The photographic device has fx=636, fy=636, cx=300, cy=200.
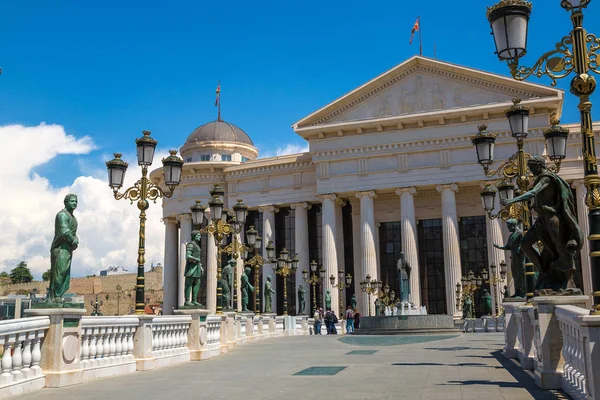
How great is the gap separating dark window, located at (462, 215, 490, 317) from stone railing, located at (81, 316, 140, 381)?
43558mm

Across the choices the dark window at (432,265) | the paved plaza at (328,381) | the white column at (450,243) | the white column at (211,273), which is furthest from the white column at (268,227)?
the paved plaza at (328,381)

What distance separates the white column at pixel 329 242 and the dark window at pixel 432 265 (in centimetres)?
793

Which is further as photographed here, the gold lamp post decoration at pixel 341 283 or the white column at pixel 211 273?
the white column at pixel 211 273

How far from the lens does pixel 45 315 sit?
446 inches

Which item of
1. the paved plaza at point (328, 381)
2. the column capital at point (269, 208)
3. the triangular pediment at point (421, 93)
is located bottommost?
the paved plaza at point (328, 381)

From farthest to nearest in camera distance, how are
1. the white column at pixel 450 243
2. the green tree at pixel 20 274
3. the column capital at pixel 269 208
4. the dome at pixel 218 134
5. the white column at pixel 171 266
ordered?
the green tree at pixel 20 274, the dome at pixel 218 134, the white column at pixel 171 266, the column capital at pixel 269 208, the white column at pixel 450 243

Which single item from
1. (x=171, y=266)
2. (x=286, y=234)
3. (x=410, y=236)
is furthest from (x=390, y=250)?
(x=171, y=266)

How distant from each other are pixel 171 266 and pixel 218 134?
16.1 m

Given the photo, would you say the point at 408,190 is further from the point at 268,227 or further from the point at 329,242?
the point at 268,227

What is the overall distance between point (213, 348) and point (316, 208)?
41142mm

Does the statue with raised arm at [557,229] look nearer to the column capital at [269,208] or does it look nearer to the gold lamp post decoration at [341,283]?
the gold lamp post decoration at [341,283]

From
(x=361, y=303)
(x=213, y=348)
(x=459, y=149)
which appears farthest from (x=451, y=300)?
(x=213, y=348)

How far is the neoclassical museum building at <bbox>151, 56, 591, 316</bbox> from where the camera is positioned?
50.5 meters

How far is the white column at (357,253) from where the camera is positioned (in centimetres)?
5400
